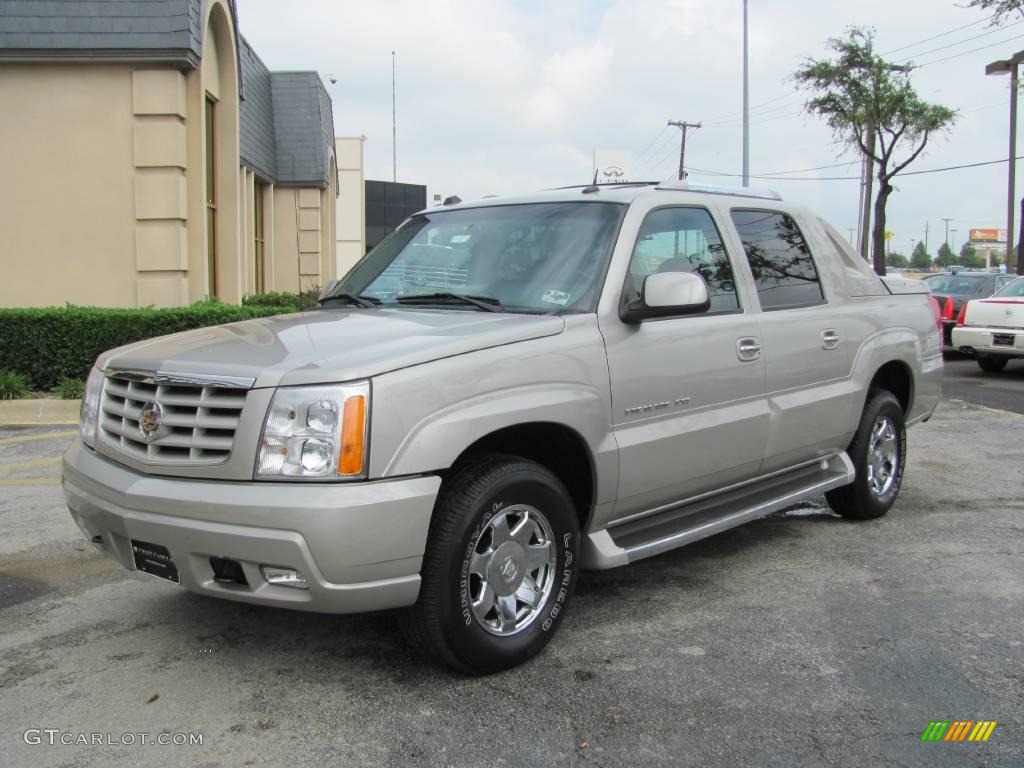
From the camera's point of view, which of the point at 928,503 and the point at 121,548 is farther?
the point at 928,503

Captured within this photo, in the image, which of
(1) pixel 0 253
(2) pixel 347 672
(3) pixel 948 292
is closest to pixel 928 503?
(2) pixel 347 672

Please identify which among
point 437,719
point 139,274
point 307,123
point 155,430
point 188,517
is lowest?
point 437,719

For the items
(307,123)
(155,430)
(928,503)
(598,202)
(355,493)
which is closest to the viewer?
(355,493)

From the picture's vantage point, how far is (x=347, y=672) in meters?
3.72

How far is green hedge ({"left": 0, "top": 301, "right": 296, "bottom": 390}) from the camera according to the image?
10.9 meters

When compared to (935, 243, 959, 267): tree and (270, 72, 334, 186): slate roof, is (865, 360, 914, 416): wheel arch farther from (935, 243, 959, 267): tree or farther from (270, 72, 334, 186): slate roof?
(935, 243, 959, 267): tree

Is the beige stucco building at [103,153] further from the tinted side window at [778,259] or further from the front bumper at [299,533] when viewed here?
the front bumper at [299,533]

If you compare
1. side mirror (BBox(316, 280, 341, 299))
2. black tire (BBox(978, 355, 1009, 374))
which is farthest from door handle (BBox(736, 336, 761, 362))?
black tire (BBox(978, 355, 1009, 374))

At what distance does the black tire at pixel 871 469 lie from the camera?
5.80m

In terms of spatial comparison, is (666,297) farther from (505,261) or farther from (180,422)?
(180,422)

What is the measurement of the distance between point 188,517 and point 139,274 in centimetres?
1002

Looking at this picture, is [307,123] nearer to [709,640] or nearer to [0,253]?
[0,253]

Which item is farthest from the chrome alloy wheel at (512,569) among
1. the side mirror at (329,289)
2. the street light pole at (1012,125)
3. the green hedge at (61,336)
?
the street light pole at (1012,125)

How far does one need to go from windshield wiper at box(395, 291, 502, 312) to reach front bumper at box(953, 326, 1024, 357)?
12.0 m
